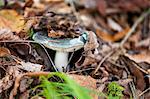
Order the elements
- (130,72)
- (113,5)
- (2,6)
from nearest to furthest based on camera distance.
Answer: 1. (130,72)
2. (2,6)
3. (113,5)

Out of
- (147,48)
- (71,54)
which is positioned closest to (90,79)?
(71,54)

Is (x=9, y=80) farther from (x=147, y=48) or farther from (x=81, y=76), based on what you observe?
(x=147, y=48)

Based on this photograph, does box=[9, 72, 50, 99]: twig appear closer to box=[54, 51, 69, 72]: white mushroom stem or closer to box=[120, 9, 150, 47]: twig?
box=[54, 51, 69, 72]: white mushroom stem

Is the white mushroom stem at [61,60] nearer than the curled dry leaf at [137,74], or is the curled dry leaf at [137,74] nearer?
the white mushroom stem at [61,60]

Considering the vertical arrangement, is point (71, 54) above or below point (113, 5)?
below

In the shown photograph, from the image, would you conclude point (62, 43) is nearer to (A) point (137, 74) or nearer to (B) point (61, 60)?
(B) point (61, 60)

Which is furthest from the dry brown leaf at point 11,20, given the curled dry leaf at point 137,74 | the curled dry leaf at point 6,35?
the curled dry leaf at point 137,74

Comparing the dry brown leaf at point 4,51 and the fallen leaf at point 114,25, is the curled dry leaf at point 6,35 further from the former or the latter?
the fallen leaf at point 114,25

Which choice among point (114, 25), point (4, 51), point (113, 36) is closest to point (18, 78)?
point (4, 51)
